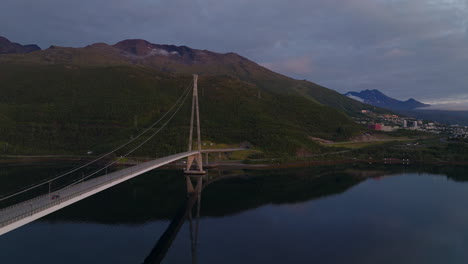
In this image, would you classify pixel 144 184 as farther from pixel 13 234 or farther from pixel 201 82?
pixel 201 82

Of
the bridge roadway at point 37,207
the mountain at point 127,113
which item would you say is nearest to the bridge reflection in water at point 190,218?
the bridge roadway at point 37,207

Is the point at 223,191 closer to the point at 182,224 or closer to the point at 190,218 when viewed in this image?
the point at 190,218

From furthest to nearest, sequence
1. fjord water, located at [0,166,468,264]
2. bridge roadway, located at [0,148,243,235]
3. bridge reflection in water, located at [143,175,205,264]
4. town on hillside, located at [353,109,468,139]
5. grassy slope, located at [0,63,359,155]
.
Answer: town on hillside, located at [353,109,468,139] < grassy slope, located at [0,63,359,155] < fjord water, located at [0,166,468,264] < bridge reflection in water, located at [143,175,205,264] < bridge roadway, located at [0,148,243,235]

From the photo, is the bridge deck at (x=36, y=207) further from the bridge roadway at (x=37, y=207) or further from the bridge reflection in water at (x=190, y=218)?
the bridge reflection in water at (x=190, y=218)

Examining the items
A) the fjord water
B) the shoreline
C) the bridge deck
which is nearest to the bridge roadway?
the bridge deck

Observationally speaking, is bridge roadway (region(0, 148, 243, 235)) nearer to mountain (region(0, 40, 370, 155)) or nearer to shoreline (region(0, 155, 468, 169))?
Result: shoreline (region(0, 155, 468, 169))

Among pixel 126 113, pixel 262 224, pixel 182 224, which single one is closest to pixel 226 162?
pixel 262 224
